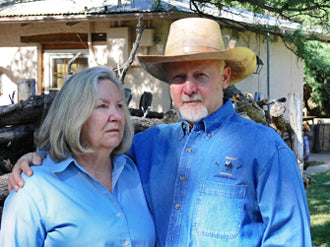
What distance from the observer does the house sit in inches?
379

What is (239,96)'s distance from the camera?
755 centimetres

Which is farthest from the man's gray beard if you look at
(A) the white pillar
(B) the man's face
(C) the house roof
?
(C) the house roof

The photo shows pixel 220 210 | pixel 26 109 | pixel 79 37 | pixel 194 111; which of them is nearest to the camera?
pixel 220 210

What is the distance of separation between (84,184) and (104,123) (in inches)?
13.1

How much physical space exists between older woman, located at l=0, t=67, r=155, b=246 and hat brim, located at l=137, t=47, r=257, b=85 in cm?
35

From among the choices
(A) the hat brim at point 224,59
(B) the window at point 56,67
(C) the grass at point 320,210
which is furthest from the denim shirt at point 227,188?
(B) the window at point 56,67

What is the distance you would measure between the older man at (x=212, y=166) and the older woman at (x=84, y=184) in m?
0.18

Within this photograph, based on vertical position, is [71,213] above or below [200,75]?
below

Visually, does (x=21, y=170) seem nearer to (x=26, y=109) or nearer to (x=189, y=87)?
(x=189, y=87)

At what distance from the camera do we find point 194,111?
8.20 feet

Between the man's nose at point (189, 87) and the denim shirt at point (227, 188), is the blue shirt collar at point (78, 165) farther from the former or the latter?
the man's nose at point (189, 87)

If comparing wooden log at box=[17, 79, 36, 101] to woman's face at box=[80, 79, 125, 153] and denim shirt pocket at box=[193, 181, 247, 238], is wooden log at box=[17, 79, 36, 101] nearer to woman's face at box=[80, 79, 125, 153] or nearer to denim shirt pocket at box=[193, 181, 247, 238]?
woman's face at box=[80, 79, 125, 153]

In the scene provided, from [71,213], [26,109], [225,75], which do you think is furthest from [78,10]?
[71,213]

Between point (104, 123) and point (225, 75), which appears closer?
point (104, 123)
